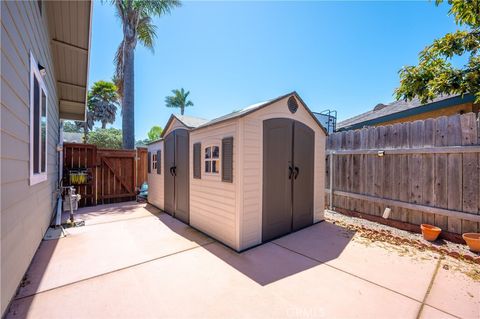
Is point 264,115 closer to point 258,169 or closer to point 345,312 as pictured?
point 258,169

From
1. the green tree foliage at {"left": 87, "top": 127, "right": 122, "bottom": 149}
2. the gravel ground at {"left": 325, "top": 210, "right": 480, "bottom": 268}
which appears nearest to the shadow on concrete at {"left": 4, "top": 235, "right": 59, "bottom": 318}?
the gravel ground at {"left": 325, "top": 210, "right": 480, "bottom": 268}

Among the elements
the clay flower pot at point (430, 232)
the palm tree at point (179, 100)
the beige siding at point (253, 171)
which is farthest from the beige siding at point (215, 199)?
the palm tree at point (179, 100)

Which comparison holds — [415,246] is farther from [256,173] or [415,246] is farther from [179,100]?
[179,100]

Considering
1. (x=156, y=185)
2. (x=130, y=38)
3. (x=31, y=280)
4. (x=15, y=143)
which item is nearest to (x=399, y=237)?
(x=31, y=280)

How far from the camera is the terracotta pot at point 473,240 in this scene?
2.99m

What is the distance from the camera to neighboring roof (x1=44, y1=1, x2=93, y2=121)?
12.3 feet

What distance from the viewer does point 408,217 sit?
400cm

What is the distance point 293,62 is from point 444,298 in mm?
7743

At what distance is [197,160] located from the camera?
424 centimetres

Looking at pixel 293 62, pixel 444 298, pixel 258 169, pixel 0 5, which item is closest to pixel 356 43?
pixel 293 62

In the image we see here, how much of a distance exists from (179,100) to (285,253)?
2920cm

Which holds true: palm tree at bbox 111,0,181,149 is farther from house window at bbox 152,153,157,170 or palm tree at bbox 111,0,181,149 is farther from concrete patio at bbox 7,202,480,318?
concrete patio at bbox 7,202,480,318

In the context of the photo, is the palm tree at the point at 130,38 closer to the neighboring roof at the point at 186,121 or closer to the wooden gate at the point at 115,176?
the wooden gate at the point at 115,176

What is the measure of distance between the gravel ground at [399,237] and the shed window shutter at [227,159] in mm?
2848
